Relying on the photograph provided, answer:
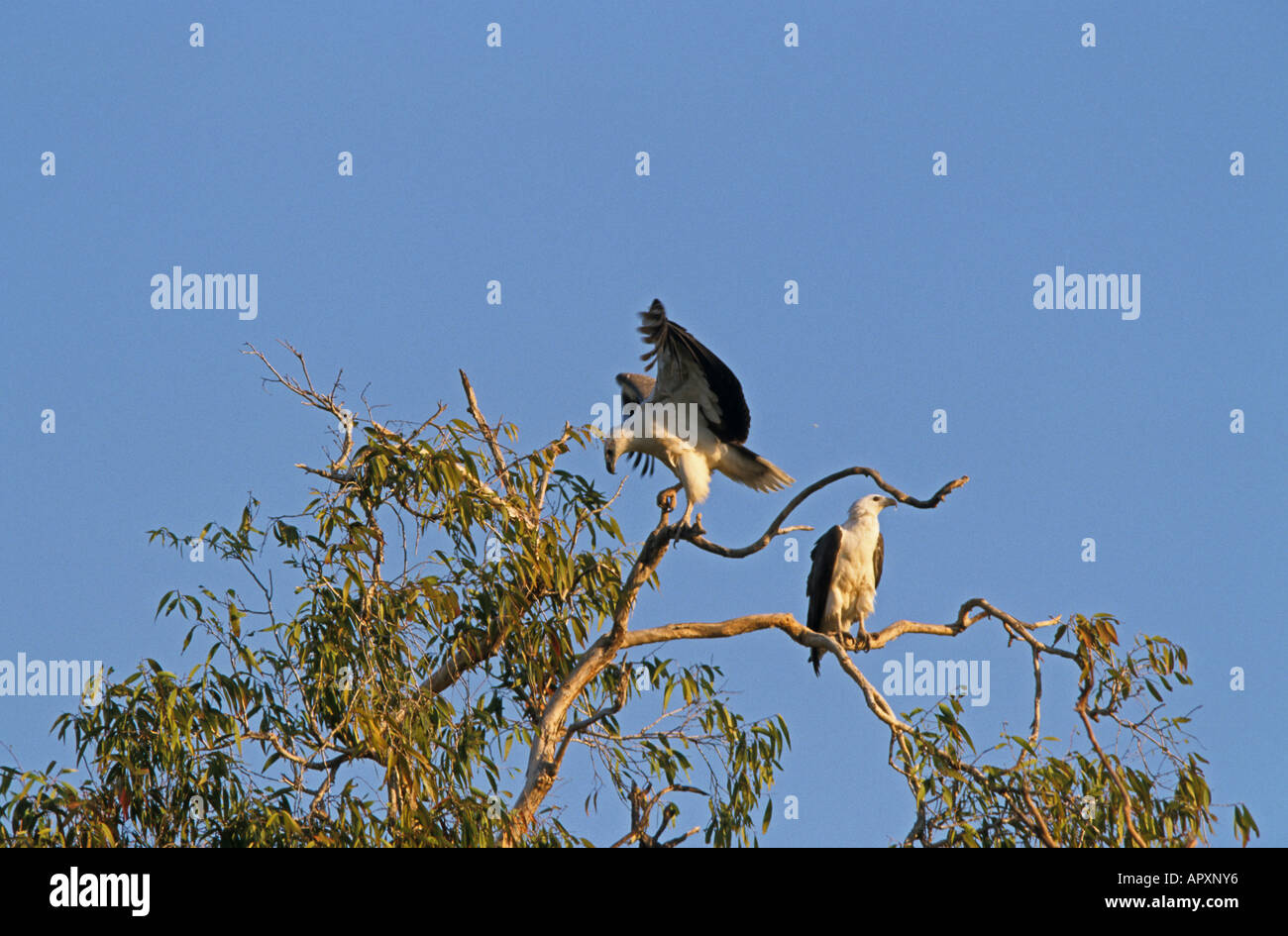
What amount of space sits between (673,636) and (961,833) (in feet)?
5.55

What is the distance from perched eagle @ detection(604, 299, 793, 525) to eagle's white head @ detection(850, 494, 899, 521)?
22.0 inches

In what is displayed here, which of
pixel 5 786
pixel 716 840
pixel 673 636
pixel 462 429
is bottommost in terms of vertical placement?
pixel 716 840

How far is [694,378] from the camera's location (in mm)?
7633

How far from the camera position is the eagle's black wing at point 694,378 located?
24.3 feet

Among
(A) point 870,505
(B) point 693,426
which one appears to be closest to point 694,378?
(B) point 693,426

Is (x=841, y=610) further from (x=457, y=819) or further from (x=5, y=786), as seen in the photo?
(x=5, y=786)

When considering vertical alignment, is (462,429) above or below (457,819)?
above

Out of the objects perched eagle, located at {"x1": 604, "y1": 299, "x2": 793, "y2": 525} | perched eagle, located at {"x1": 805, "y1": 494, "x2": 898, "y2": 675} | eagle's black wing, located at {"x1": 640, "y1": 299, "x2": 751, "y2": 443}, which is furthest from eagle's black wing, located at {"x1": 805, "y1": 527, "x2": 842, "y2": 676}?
eagle's black wing, located at {"x1": 640, "y1": 299, "x2": 751, "y2": 443}

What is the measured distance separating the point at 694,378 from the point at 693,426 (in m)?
0.28

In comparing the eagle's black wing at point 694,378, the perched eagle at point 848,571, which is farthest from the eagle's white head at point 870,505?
the eagle's black wing at point 694,378

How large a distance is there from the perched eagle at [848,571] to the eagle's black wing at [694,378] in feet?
2.95
